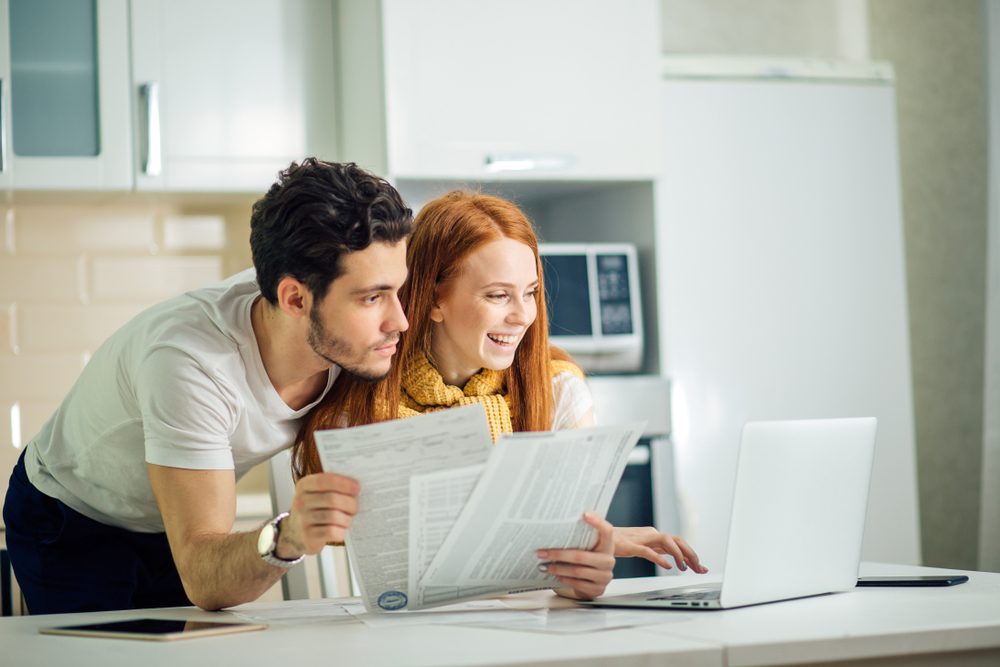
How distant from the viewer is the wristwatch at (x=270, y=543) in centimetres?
99

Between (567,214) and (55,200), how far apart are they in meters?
1.26

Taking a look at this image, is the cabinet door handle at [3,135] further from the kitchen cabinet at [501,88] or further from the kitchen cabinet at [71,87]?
the kitchen cabinet at [501,88]

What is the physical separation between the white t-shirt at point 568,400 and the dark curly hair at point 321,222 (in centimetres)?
41

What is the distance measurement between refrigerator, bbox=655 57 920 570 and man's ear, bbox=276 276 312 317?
117cm

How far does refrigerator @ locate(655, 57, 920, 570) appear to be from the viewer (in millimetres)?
2186

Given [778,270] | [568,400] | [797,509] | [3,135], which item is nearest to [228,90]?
[3,135]

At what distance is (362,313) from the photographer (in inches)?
45.1

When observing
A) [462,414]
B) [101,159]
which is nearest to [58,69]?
[101,159]

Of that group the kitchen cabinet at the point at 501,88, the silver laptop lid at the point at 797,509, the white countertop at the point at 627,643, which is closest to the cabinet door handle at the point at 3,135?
the kitchen cabinet at the point at 501,88

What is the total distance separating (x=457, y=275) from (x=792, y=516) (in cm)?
65

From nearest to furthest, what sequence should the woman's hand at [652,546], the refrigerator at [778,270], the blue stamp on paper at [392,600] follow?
1. the blue stamp on paper at [392,600]
2. the woman's hand at [652,546]
3. the refrigerator at [778,270]

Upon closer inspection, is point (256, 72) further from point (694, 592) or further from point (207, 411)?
point (694, 592)

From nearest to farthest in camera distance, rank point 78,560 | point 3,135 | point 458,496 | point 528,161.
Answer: point 458,496
point 78,560
point 3,135
point 528,161

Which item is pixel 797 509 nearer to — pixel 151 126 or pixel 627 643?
pixel 627 643
